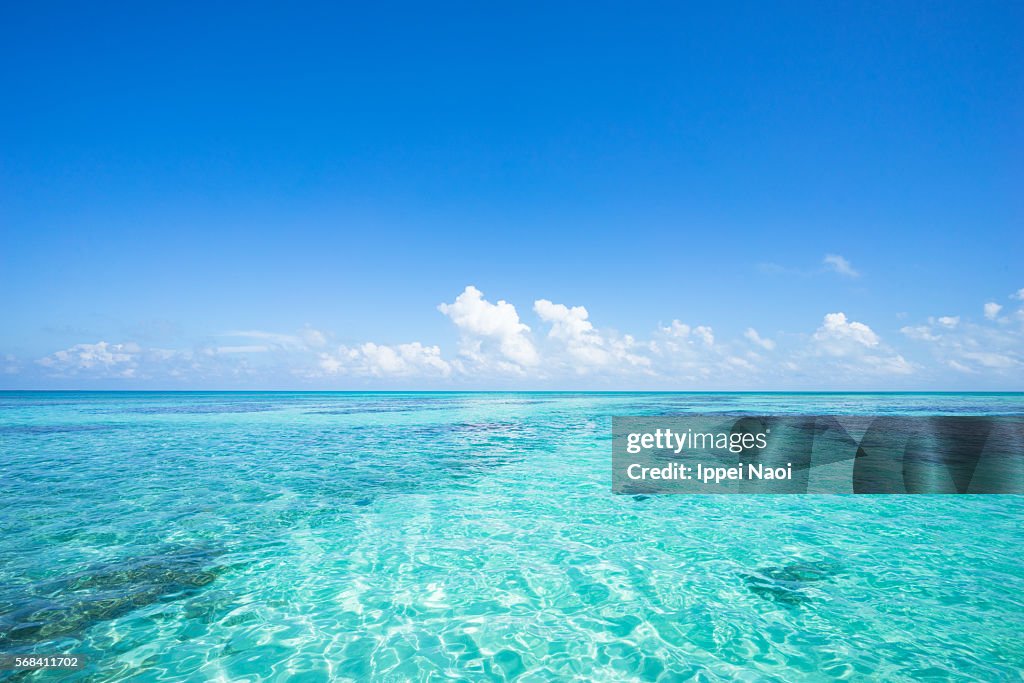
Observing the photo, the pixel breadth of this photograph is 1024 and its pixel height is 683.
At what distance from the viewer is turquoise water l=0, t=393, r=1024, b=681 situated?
19.7 feet

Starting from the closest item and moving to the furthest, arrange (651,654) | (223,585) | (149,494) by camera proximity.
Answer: (651,654) < (223,585) < (149,494)

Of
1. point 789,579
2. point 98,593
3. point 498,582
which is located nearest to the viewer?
point 98,593

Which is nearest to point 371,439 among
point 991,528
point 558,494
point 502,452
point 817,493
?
point 502,452

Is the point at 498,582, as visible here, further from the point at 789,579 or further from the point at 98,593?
the point at 98,593

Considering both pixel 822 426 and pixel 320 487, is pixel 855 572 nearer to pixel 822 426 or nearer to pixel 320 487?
pixel 320 487

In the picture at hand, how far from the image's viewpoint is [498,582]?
27.0 ft

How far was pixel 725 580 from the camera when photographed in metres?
8.33

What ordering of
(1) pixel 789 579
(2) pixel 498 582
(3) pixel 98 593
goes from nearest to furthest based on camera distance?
(3) pixel 98 593 → (2) pixel 498 582 → (1) pixel 789 579

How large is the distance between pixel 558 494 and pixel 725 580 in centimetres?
→ 678

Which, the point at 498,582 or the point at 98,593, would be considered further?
the point at 498,582

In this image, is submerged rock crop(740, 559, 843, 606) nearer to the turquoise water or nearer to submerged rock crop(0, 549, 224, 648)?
the turquoise water

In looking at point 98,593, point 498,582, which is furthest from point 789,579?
point 98,593

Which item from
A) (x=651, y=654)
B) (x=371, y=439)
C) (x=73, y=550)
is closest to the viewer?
(x=651, y=654)

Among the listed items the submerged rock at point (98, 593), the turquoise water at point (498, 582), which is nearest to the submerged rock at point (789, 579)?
the turquoise water at point (498, 582)
